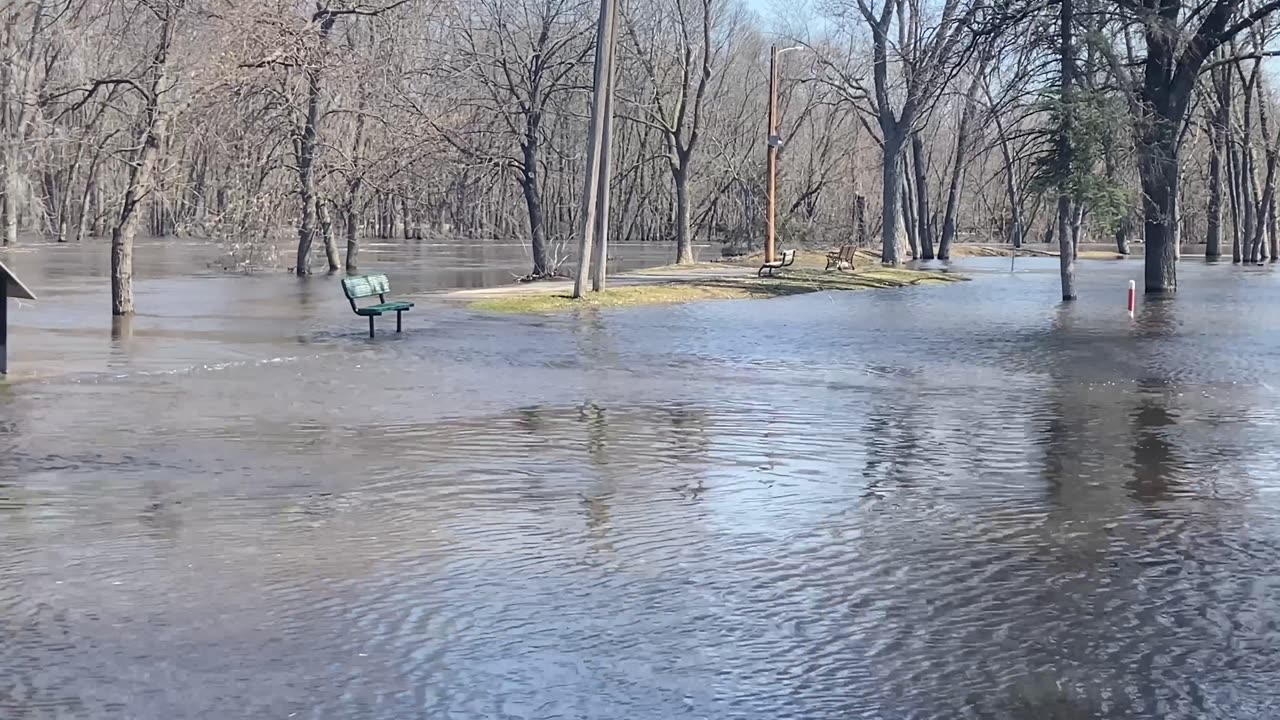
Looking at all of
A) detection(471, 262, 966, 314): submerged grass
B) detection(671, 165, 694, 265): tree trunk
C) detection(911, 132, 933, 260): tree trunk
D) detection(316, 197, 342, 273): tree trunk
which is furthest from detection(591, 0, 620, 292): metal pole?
detection(911, 132, 933, 260): tree trunk

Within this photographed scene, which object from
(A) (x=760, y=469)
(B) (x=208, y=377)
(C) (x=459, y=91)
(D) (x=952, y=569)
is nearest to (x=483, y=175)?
(C) (x=459, y=91)

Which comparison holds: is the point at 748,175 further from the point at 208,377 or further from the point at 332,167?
the point at 208,377

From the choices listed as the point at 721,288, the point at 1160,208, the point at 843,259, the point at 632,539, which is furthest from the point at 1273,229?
the point at 632,539

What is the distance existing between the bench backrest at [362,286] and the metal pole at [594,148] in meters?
6.09

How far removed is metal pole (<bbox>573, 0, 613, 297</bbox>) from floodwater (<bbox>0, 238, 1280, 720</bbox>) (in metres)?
10.1

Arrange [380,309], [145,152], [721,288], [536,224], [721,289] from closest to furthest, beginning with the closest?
[380,309]
[145,152]
[721,289]
[721,288]
[536,224]

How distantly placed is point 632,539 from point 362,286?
1360 centimetres

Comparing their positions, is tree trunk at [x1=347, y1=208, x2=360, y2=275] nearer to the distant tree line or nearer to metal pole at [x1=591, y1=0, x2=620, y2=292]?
the distant tree line

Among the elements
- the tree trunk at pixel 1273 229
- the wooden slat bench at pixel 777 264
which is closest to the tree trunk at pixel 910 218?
the tree trunk at pixel 1273 229

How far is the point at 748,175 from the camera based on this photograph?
6838 centimetres

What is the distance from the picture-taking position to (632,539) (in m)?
8.85

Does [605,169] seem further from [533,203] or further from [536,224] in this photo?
[536,224]

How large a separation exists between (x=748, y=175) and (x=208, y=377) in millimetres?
53417

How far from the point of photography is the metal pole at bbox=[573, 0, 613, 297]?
27594mm
